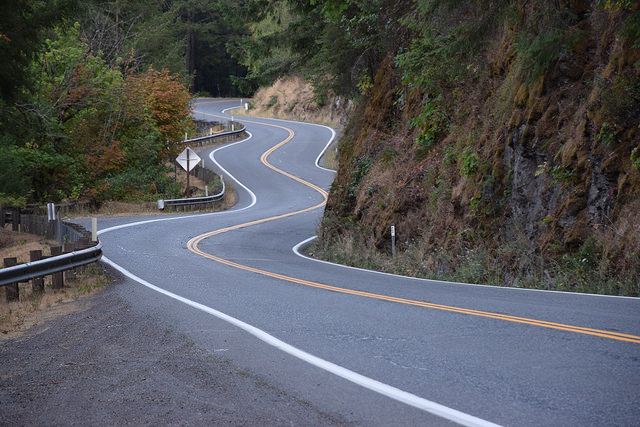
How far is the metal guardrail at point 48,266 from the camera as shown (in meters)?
10.2

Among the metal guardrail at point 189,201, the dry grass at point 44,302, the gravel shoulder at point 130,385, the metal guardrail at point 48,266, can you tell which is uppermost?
the gravel shoulder at point 130,385

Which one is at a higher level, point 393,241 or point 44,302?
point 393,241

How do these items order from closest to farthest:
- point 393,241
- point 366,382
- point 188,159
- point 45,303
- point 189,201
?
point 366,382
point 45,303
point 393,241
point 189,201
point 188,159

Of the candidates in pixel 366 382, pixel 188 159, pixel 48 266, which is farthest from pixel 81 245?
pixel 188 159

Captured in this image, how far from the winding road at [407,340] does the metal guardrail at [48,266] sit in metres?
1.07

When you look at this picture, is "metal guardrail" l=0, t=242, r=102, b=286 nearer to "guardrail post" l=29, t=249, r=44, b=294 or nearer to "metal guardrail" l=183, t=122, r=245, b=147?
"guardrail post" l=29, t=249, r=44, b=294

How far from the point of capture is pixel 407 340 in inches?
269

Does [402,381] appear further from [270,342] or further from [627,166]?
[627,166]

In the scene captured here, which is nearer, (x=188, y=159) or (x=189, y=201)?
(x=189, y=201)

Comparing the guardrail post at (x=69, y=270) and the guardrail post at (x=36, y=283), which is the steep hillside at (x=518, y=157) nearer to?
the guardrail post at (x=69, y=270)

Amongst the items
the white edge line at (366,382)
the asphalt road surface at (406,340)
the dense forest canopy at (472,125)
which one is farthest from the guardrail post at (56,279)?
the dense forest canopy at (472,125)

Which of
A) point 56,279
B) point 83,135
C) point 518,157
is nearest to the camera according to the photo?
point 56,279

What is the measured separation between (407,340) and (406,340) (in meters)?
0.01

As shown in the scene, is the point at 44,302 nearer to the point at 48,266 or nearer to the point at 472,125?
the point at 48,266
